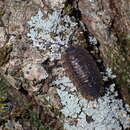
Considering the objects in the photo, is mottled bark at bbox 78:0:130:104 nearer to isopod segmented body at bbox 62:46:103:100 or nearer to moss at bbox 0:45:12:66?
isopod segmented body at bbox 62:46:103:100

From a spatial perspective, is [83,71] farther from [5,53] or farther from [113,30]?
[5,53]

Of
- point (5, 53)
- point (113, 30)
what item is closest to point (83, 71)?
point (113, 30)

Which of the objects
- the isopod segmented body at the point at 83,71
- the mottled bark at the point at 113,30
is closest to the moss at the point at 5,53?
the isopod segmented body at the point at 83,71

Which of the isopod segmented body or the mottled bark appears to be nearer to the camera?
the isopod segmented body

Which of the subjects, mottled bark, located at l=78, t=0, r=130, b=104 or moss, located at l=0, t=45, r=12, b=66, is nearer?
moss, located at l=0, t=45, r=12, b=66

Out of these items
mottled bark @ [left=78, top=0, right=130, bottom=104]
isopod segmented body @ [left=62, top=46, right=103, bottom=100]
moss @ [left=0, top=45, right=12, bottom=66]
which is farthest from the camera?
mottled bark @ [left=78, top=0, right=130, bottom=104]

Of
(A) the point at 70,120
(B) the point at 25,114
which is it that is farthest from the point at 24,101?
(A) the point at 70,120

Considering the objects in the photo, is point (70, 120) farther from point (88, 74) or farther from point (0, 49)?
point (0, 49)

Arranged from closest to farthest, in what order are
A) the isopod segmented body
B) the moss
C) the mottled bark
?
the isopod segmented body
the moss
the mottled bark

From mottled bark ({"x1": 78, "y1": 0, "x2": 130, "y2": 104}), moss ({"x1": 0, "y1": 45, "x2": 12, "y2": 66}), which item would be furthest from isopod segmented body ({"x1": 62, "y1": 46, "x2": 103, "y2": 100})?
moss ({"x1": 0, "y1": 45, "x2": 12, "y2": 66})

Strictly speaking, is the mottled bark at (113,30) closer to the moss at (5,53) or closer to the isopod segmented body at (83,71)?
the isopod segmented body at (83,71)
